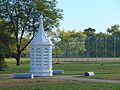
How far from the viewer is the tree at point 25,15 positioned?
237 ft

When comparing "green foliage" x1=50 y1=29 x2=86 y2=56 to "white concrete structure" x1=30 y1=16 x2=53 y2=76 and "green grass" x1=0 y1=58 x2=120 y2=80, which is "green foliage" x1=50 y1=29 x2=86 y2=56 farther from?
"white concrete structure" x1=30 y1=16 x2=53 y2=76

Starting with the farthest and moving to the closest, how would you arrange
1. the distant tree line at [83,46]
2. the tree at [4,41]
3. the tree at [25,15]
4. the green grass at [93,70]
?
the distant tree line at [83,46]
the tree at [25,15]
the tree at [4,41]
the green grass at [93,70]

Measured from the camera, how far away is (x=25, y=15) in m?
72.9

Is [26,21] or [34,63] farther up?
[26,21]

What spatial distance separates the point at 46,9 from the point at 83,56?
116ft

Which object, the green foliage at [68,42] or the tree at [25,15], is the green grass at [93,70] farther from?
the green foliage at [68,42]

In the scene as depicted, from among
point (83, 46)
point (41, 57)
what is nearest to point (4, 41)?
point (41, 57)

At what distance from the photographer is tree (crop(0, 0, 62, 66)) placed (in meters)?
72.2

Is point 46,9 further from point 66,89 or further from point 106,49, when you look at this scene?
point 66,89

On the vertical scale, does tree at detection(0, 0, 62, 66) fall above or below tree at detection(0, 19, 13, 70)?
above

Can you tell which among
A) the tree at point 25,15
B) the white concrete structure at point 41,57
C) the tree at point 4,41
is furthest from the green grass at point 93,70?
the tree at point 25,15

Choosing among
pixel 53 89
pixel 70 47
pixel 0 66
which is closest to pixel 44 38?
pixel 0 66

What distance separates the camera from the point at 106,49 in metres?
103

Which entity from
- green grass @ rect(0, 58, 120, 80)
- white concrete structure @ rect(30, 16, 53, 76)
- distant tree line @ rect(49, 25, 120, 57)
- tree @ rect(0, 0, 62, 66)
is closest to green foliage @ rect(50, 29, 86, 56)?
distant tree line @ rect(49, 25, 120, 57)
